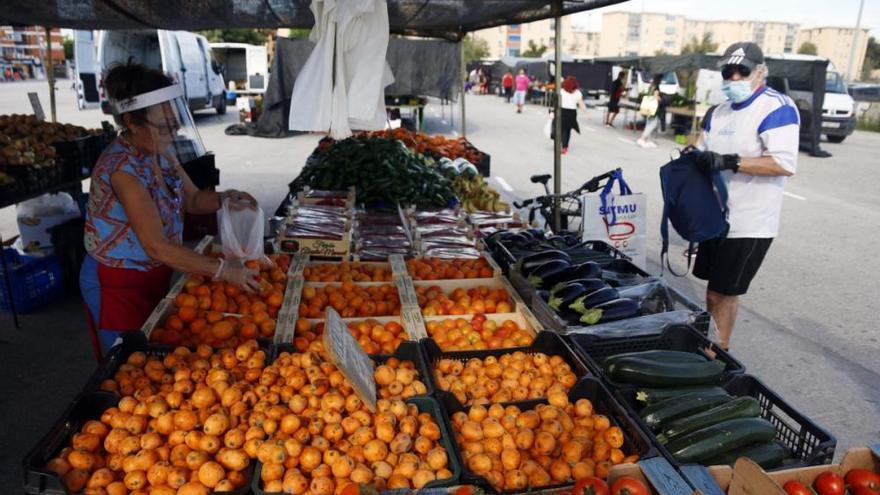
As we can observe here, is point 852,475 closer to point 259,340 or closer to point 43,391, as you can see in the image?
point 259,340

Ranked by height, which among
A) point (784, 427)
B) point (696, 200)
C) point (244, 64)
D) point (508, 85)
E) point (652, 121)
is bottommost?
point (784, 427)

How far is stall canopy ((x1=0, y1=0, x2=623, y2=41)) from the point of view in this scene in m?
5.02

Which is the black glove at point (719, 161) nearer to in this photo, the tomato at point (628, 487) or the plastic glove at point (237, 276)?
the tomato at point (628, 487)

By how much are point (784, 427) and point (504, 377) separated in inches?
47.8

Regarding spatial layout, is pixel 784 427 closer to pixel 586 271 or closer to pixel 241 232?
pixel 586 271

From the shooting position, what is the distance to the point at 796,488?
190cm

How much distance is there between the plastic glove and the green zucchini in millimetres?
1970

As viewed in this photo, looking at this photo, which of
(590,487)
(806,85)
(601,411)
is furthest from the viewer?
(806,85)

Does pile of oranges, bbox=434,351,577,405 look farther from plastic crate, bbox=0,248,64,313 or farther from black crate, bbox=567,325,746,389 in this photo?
plastic crate, bbox=0,248,64,313

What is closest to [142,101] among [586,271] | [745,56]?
[586,271]

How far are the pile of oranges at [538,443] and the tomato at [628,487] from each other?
0.59 ft

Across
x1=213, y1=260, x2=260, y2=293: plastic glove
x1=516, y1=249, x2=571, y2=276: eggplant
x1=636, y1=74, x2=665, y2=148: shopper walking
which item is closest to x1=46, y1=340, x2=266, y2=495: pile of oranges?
x1=213, y1=260, x2=260, y2=293: plastic glove

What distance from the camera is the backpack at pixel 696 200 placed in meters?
3.98

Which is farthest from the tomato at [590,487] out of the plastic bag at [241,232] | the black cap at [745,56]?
the black cap at [745,56]
